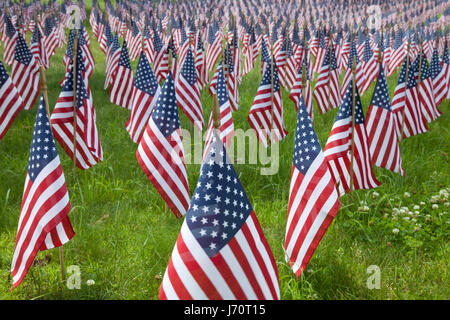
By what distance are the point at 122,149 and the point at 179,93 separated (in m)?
1.50

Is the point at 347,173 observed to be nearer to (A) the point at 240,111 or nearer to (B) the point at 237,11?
(A) the point at 240,111

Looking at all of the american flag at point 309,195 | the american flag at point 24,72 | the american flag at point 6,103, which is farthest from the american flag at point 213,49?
the american flag at point 309,195

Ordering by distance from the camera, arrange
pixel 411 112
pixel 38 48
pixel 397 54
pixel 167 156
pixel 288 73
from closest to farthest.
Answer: pixel 167 156 → pixel 411 112 → pixel 288 73 → pixel 38 48 → pixel 397 54

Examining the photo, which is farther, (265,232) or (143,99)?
(143,99)

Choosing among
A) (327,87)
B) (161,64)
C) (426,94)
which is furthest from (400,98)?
(161,64)

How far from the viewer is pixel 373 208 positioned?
6.77 metres

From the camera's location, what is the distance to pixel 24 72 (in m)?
10.7

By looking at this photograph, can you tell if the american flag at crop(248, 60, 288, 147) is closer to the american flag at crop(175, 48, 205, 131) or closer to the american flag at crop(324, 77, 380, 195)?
the american flag at crop(175, 48, 205, 131)

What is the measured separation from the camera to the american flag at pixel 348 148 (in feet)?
19.6

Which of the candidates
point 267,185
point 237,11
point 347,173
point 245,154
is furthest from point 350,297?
point 237,11

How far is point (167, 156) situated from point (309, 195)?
205 cm

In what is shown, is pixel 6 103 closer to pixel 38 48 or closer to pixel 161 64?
pixel 161 64

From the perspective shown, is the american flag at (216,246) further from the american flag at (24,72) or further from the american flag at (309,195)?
the american flag at (24,72)

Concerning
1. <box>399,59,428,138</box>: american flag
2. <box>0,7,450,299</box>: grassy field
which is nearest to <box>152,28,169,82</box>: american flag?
<box>0,7,450,299</box>: grassy field
